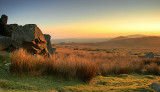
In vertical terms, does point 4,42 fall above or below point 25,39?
below

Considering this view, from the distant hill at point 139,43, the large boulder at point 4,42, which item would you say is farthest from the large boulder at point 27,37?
the distant hill at point 139,43

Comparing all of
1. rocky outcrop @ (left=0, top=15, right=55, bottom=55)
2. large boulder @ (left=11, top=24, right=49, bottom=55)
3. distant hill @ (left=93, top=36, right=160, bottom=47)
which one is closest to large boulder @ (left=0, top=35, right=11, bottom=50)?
rocky outcrop @ (left=0, top=15, right=55, bottom=55)

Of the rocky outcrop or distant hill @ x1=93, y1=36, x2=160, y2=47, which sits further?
distant hill @ x1=93, y1=36, x2=160, y2=47

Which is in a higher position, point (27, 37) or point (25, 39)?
point (27, 37)

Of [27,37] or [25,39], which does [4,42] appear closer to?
[25,39]

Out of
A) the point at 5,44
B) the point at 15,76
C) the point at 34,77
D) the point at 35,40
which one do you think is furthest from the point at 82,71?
the point at 5,44

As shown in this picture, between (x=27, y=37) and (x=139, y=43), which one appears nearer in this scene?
(x=27, y=37)

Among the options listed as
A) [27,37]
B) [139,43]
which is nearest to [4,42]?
[27,37]

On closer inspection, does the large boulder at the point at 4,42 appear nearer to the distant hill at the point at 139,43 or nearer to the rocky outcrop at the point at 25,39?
the rocky outcrop at the point at 25,39

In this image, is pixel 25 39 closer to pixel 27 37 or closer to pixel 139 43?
pixel 27 37

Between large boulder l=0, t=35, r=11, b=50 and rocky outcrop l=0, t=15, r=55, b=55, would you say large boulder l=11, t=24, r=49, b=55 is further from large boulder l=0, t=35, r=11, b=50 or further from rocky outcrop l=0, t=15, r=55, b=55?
large boulder l=0, t=35, r=11, b=50

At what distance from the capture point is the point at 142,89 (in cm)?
303

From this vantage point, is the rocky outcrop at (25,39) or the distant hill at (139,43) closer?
the rocky outcrop at (25,39)

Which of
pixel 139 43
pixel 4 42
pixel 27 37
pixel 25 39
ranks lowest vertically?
pixel 139 43
